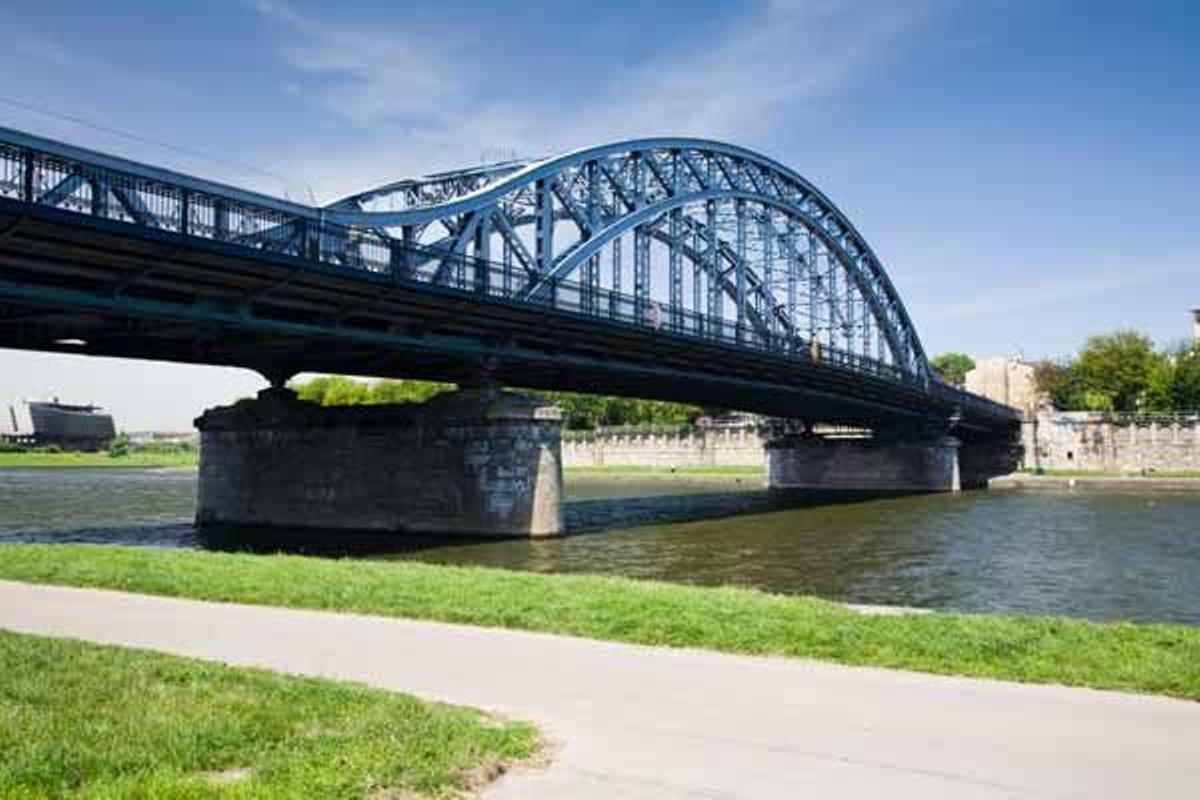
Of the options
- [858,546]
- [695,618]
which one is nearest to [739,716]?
[695,618]

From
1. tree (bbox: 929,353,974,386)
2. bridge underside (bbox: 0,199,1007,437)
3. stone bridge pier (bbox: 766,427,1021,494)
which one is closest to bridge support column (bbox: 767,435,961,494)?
stone bridge pier (bbox: 766,427,1021,494)

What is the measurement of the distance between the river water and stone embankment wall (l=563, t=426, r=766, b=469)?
56520 millimetres

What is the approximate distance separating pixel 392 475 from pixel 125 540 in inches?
389

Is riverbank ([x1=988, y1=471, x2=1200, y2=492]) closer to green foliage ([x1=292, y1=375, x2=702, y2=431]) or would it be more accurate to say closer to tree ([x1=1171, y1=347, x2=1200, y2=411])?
tree ([x1=1171, y1=347, x2=1200, y2=411])

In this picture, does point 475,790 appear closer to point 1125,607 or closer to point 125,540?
point 1125,607

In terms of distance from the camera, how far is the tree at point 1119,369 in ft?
381

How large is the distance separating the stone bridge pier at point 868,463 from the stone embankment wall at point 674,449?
76.8ft

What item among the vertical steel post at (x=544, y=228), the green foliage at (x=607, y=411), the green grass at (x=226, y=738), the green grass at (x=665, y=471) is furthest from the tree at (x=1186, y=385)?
the green grass at (x=226, y=738)

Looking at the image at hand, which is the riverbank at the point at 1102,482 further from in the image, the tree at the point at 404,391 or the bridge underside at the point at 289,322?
the tree at the point at 404,391

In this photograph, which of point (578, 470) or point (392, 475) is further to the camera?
point (578, 470)

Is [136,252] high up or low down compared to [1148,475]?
up

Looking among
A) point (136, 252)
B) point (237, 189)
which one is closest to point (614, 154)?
point (237, 189)

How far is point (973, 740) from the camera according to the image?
300 inches

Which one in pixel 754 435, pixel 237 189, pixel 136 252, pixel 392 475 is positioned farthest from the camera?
pixel 754 435
